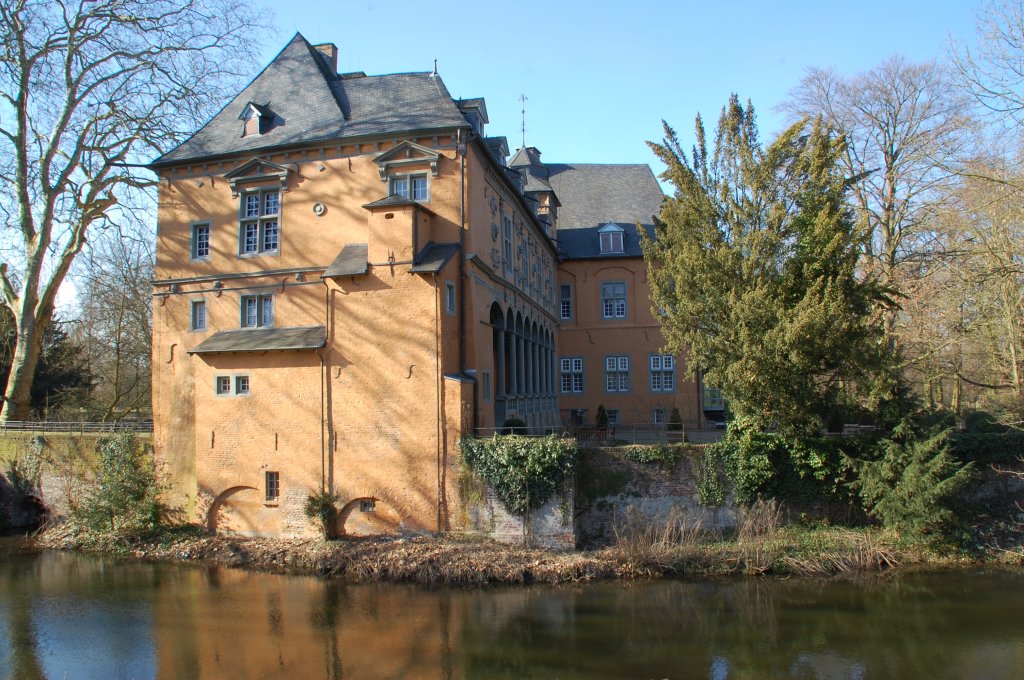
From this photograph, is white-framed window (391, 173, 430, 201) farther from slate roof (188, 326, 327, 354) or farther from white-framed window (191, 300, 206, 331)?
white-framed window (191, 300, 206, 331)

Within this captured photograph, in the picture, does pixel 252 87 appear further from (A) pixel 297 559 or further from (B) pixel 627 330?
(B) pixel 627 330

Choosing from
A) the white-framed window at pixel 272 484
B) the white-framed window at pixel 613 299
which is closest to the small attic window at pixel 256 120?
the white-framed window at pixel 272 484

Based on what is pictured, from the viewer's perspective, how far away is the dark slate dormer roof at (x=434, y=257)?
16.1m

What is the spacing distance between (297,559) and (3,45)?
1700 cm

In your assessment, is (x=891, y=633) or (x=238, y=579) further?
(x=238, y=579)

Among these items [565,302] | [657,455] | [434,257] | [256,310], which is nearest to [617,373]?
[565,302]

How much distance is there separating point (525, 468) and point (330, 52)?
1469 cm

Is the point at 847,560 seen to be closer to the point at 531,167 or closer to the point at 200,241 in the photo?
the point at 200,241

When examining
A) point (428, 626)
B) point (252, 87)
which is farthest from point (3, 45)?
point (428, 626)

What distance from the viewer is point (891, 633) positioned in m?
11.7

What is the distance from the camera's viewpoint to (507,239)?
2156 cm

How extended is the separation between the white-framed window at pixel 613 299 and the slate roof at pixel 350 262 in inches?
625

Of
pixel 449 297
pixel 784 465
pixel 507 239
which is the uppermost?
pixel 507 239

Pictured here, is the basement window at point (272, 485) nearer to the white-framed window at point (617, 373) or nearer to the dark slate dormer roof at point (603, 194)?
the white-framed window at point (617, 373)
